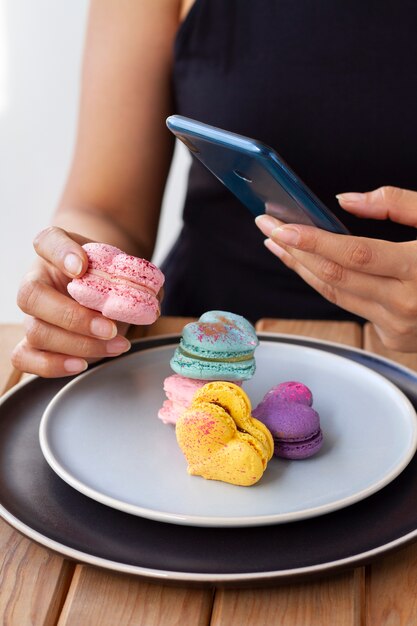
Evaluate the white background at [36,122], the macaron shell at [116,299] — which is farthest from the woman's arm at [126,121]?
the white background at [36,122]

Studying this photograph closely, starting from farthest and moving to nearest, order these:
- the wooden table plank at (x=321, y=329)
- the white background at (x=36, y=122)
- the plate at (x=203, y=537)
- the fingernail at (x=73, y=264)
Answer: the white background at (x=36, y=122)
the wooden table plank at (x=321, y=329)
the fingernail at (x=73, y=264)
the plate at (x=203, y=537)

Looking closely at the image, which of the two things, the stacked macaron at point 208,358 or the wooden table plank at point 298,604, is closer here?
the wooden table plank at point 298,604

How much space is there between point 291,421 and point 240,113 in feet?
2.56

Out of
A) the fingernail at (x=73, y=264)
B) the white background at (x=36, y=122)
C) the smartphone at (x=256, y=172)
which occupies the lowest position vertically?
the white background at (x=36, y=122)

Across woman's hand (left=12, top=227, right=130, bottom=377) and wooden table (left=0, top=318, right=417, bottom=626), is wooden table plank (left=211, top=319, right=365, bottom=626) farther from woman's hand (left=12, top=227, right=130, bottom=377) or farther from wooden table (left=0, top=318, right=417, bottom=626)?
woman's hand (left=12, top=227, right=130, bottom=377)

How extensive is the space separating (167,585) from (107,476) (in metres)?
0.14

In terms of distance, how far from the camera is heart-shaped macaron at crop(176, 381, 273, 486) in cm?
71

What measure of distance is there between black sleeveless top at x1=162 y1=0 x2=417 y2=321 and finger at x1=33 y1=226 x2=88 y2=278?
0.60m

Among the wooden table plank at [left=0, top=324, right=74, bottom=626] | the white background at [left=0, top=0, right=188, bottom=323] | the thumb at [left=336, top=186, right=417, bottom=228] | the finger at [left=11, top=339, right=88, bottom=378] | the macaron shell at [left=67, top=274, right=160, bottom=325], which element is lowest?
the white background at [left=0, top=0, right=188, bottom=323]

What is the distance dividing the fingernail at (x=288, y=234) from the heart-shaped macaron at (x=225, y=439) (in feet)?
0.60

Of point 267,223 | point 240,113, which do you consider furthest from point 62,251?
point 240,113

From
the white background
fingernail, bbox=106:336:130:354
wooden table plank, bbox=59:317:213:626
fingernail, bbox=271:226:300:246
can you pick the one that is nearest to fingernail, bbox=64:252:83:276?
fingernail, bbox=106:336:130:354

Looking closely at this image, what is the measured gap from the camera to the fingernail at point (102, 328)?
87 cm

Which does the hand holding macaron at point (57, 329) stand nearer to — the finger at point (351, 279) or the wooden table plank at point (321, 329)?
the finger at point (351, 279)
